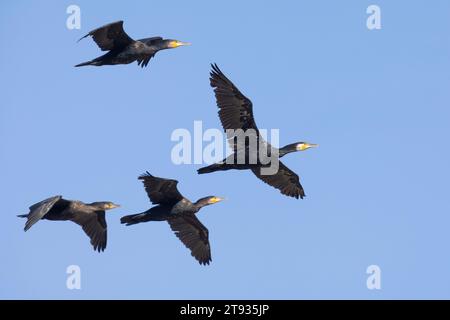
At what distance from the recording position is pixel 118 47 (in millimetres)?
33125

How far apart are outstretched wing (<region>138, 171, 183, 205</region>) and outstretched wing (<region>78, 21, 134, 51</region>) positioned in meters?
3.57

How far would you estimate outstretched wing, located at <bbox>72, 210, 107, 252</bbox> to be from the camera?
33625 millimetres

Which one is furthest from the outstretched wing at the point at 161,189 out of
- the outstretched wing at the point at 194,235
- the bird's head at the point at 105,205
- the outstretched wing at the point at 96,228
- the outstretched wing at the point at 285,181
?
the outstretched wing at the point at 285,181

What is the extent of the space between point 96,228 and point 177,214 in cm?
268

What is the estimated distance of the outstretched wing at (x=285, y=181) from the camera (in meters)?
34.3

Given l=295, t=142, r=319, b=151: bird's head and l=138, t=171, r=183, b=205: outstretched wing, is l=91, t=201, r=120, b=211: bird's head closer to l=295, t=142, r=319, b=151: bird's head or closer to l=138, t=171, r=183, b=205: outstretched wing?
l=138, t=171, r=183, b=205: outstretched wing

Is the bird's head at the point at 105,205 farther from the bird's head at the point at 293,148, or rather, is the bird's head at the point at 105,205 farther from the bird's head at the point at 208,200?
the bird's head at the point at 293,148

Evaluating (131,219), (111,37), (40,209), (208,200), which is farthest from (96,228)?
(111,37)
